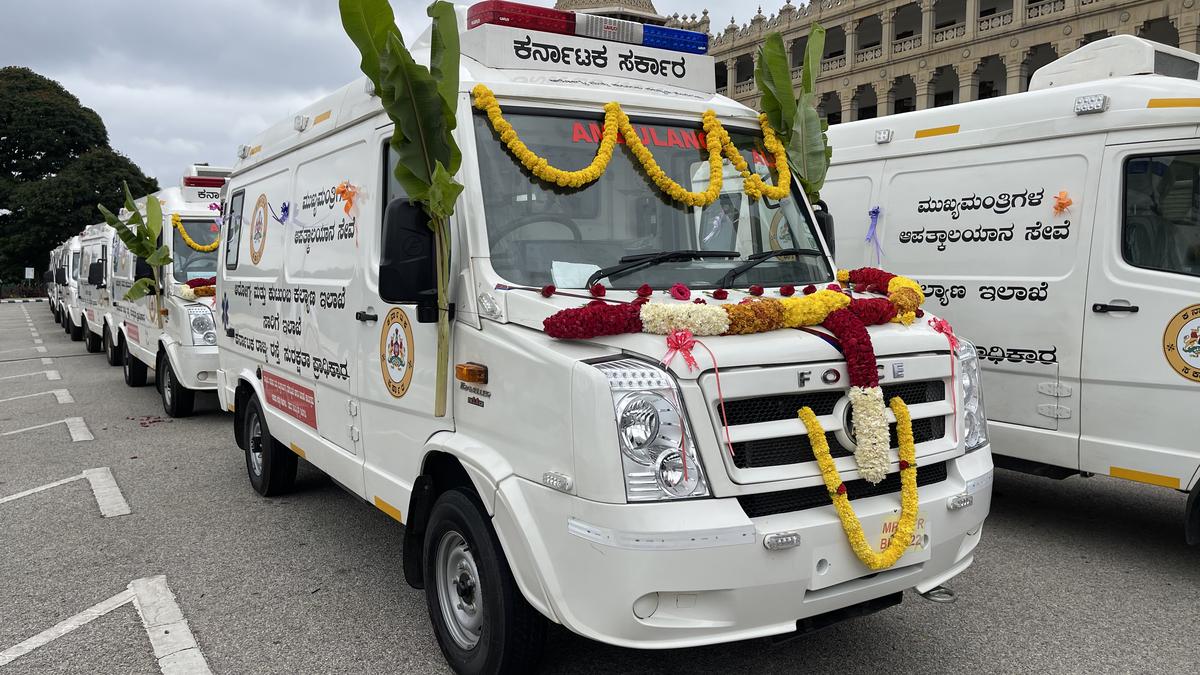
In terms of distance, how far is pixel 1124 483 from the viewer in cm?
715

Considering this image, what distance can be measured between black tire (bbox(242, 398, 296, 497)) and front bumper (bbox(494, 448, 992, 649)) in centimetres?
384

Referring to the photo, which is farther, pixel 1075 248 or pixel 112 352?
pixel 112 352

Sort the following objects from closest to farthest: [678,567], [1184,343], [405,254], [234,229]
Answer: [678,567] < [405,254] < [1184,343] < [234,229]

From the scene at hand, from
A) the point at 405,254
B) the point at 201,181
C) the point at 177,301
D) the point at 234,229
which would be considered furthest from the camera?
the point at 201,181

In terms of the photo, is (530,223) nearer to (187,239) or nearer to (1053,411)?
(1053,411)

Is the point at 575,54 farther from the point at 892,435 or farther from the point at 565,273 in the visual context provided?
the point at 892,435

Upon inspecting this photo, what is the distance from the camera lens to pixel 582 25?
4301 mm

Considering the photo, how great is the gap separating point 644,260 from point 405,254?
38.6 inches

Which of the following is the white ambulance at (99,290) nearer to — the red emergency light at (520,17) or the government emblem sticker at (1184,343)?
the red emergency light at (520,17)

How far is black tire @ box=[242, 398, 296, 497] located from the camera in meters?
6.42

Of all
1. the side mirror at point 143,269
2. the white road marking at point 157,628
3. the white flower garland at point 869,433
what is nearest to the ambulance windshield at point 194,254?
the side mirror at point 143,269

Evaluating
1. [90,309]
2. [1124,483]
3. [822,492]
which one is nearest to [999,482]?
[1124,483]

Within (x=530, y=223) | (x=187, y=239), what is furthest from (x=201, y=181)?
(x=530, y=223)

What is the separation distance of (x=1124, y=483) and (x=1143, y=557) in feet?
6.54
